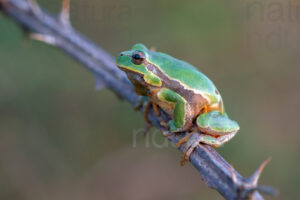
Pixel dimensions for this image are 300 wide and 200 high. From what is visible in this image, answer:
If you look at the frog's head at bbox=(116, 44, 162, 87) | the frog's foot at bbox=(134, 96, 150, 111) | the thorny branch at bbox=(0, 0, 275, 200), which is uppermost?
the thorny branch at bbox=(0, 0, 275, 200)

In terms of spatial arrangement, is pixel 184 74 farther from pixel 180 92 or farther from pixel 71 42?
pixel 71 42

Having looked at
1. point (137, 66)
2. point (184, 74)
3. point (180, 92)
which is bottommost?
point (180, 92)

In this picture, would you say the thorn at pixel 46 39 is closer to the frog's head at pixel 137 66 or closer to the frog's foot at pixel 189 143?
the frog's head at pixel 137 66

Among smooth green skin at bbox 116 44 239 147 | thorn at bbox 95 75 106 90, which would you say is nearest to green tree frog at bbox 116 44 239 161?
smooth green skin at bbox 116 44 239 147

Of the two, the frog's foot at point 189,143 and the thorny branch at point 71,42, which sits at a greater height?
the thorny branch at point 71,42

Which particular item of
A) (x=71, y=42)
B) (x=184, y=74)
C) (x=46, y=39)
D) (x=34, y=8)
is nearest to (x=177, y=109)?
(x=184, y=74)

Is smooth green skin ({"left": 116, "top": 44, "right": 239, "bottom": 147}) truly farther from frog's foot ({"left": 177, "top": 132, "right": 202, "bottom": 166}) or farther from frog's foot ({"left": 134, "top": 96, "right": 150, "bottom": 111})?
frog's foot ({"left": 134, "top": 96, "right": 150, "bottom": 111})

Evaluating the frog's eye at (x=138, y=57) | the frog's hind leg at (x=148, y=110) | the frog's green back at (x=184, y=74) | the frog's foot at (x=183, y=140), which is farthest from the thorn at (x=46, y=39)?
the frog's foot at (x=183, y=140)

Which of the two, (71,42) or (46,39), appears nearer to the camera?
(46,39)
